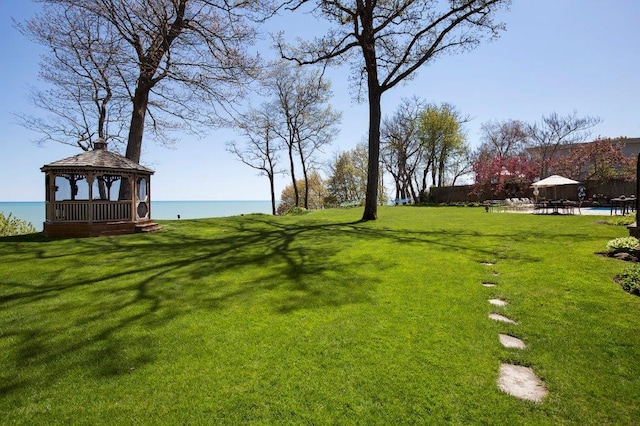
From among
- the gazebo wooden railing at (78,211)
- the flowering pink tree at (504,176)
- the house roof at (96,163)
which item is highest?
the flowering pink tree at (504,176)

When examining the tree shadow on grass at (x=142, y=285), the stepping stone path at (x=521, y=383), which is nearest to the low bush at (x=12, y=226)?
the tree shadow on grass at (x=142, y=285)

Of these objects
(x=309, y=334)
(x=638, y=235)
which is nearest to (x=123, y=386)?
(x=309, y=334)

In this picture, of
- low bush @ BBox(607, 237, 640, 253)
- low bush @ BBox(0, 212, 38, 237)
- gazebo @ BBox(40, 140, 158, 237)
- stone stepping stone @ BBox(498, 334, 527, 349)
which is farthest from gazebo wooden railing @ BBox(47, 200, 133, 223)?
low bush @ BBox(607, 237, 640, 253)

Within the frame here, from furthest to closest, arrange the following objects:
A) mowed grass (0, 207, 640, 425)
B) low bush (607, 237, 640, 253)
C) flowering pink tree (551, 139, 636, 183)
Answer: flowering pink tree (551, 139, 636, 183) → low bush (607, 237, 640, 253) → mowed grass (0, 207, 640, 425)

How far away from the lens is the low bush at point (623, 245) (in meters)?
7.45

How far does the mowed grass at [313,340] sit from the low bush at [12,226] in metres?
14.9

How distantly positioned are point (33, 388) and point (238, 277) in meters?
3.76

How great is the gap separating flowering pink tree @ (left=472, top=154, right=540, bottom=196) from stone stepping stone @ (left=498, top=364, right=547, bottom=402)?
31774 mm

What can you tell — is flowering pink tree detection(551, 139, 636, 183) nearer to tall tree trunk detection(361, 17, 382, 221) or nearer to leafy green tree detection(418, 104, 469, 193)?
leafy green tree detection(418, 104, 469, 193)

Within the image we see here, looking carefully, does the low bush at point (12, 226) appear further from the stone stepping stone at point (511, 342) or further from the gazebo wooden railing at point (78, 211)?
the stone stepping stone at point (511, 342)

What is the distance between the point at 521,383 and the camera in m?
3.19

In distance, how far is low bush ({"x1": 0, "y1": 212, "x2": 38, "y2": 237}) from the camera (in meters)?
19.0

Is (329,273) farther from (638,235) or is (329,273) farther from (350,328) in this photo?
(638,235)

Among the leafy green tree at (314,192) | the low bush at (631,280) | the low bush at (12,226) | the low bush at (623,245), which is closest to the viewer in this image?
the low bush at (631,280)
